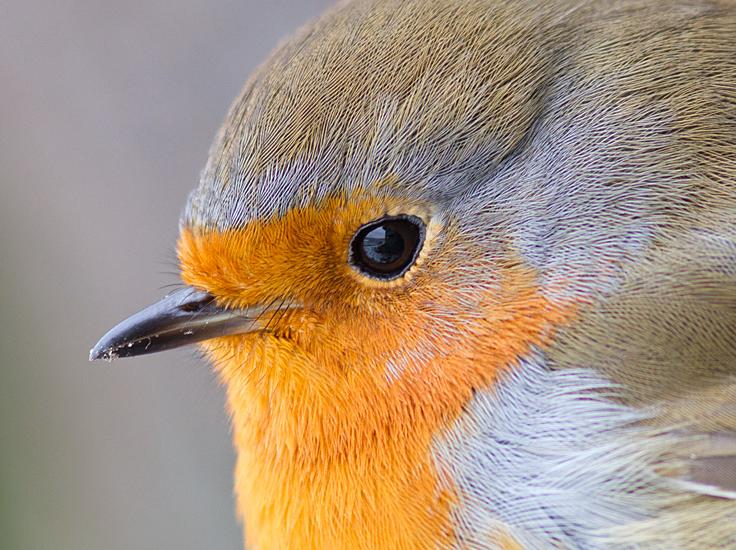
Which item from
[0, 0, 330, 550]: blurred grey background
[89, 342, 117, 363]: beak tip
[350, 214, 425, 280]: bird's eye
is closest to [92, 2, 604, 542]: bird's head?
[350, 214, 425, 280]: bird's eye

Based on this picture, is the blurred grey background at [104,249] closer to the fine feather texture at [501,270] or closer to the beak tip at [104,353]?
the beak tip at [104,353]

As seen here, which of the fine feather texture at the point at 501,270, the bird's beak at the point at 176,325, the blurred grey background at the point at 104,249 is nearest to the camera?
the fine feather texture at the point at 501,270

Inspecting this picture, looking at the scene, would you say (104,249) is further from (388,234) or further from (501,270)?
(501,270)

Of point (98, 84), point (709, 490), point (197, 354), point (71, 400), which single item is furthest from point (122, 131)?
point (709, 490)

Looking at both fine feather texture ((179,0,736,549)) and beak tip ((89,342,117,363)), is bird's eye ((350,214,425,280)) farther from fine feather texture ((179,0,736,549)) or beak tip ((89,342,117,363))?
beak tip ((89,342,117,363))

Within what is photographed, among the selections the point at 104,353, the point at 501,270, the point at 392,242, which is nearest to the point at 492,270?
the point at 501,270

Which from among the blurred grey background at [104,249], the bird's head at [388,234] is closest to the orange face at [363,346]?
the bird's head at [388,234]

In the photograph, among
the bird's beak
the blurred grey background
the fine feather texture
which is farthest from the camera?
the blurred grey background
